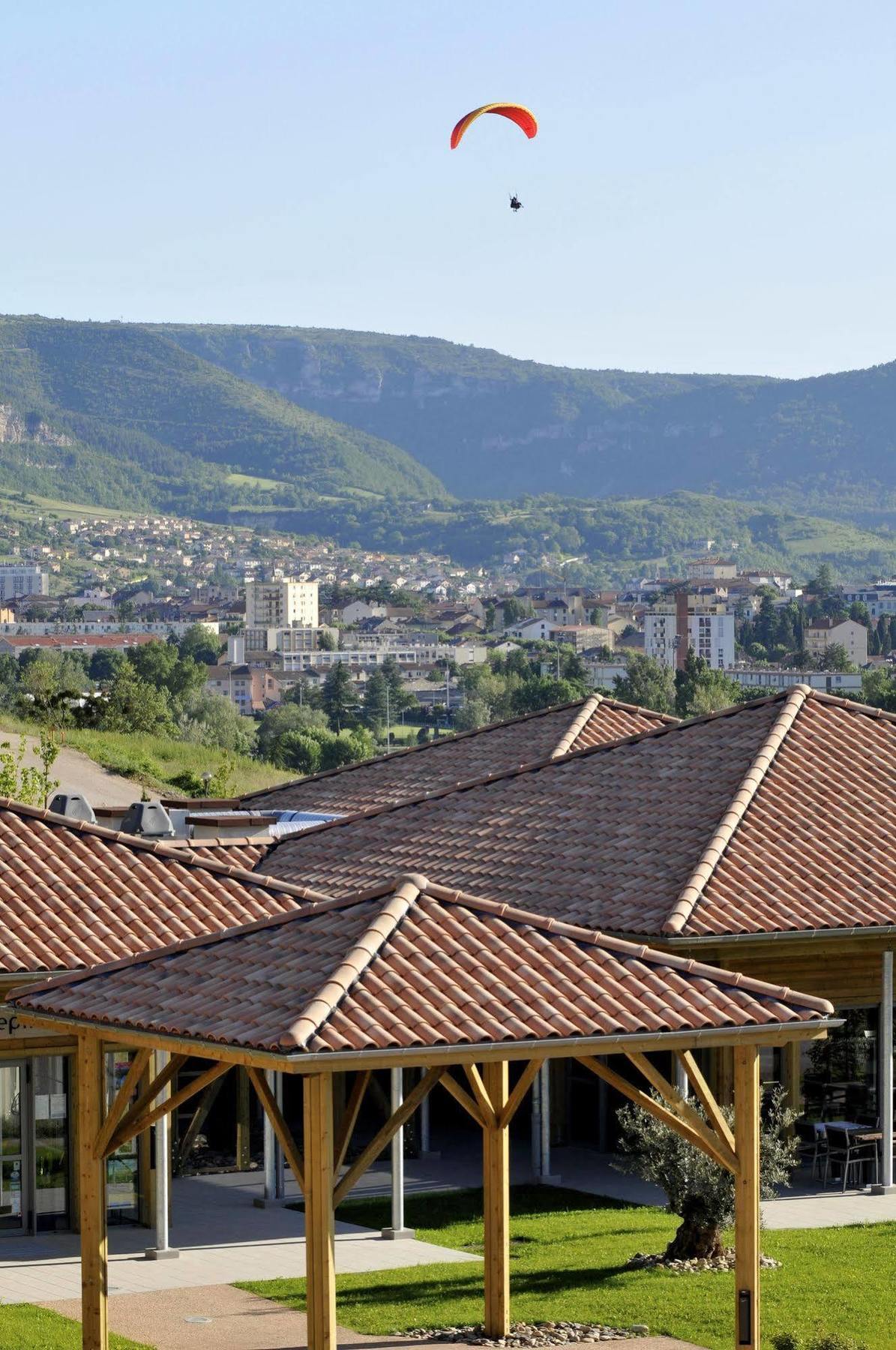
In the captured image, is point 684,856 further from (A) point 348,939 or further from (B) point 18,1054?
(A) point 348,939

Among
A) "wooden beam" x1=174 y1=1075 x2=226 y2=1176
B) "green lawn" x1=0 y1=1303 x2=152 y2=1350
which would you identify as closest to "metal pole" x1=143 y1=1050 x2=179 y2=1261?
"green lawn" x1=0 y1=1303 x2=152 y2=1350

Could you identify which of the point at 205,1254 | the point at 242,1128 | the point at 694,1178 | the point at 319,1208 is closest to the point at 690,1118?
the point at 319,1208

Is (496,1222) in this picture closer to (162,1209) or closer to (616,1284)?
(616,1284)

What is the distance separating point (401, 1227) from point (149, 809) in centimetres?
760

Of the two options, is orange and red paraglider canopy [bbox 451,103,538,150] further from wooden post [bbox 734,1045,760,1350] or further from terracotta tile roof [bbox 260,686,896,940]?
wooden post [bbox 734,1045,760,1350]

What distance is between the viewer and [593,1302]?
15.1m

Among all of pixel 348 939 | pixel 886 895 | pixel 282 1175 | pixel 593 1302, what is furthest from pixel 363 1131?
pixel 348 939

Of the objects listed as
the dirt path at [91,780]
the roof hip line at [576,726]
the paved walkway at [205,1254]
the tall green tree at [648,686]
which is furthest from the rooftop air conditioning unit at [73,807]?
the tall green tree at [648,686]

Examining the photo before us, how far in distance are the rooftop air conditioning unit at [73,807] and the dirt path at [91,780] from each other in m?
32.8

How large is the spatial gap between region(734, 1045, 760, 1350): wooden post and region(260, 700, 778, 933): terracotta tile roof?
6.26 metres

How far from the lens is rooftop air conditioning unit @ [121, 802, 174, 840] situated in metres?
24.0

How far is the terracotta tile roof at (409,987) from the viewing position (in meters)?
12.0

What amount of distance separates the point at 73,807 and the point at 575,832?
17.8 ft

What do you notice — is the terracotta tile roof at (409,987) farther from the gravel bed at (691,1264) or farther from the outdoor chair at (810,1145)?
the outdoor chair at (810,1145)
